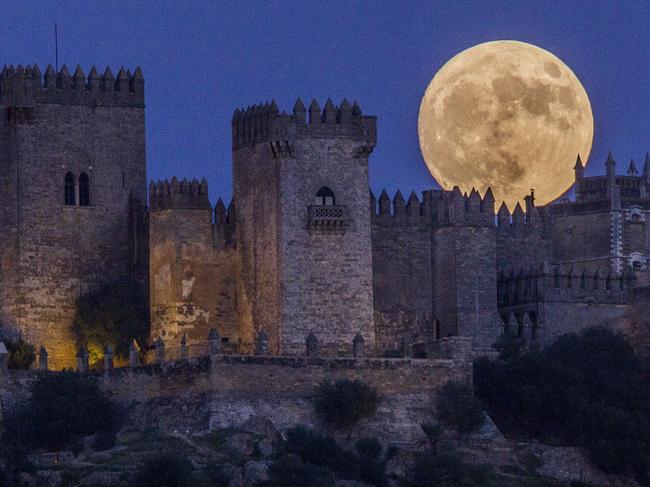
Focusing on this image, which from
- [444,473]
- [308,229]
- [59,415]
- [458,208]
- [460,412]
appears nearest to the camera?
[444,473]

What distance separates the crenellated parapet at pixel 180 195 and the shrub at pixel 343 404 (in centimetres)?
1005

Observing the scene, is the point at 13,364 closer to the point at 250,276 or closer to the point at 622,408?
the point at 250,276

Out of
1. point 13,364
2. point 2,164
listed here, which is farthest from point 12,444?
point 2,164

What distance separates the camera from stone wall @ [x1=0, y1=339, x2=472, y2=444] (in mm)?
79312

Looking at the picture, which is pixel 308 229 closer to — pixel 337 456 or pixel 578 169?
pixel 337 456

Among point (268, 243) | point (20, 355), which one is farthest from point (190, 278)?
point (20, 355)

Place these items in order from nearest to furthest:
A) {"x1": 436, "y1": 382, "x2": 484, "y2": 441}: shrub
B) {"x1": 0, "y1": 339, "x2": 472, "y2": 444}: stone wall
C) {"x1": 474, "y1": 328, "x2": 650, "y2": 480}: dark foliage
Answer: {"x1": 0, "y1": 339, "x2": 472, "y2": 444}: stone wall < {"x1": 436, "y1": 382, "x2": 484, "y2": 441}: shrub < {"x1": 474, "y1": 328, "x2": 650, "y2": 480}: dark foliage

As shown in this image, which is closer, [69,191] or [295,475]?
[295,475]

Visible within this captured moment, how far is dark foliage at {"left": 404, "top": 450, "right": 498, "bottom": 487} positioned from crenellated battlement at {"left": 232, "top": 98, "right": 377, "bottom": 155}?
12.2 meters

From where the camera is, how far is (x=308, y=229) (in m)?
85.2

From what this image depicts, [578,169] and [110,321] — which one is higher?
[578,169]

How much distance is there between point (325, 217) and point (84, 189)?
907 cm

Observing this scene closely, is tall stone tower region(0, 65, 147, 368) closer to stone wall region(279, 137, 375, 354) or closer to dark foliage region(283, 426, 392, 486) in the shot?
stone wall region(279, 137, 375, 354)

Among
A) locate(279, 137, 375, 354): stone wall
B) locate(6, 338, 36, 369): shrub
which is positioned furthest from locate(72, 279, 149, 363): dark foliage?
locate(279, 137, 375, 354): stone wall
